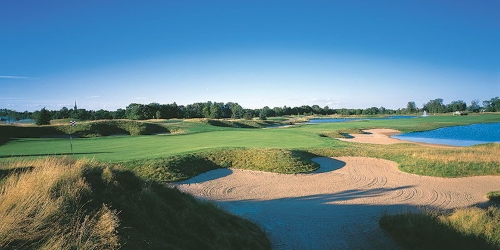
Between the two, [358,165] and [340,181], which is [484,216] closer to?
[340,181]

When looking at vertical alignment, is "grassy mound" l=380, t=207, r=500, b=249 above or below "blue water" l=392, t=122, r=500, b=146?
above

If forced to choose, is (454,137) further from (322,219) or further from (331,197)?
(322,219)

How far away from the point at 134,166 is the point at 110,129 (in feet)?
121

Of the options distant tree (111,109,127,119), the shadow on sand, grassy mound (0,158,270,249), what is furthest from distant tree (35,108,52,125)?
grassy mound (0,158,270,249)

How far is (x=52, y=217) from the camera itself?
479 cm

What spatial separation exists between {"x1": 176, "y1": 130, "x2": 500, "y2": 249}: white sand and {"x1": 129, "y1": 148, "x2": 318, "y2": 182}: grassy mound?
2.48 feet

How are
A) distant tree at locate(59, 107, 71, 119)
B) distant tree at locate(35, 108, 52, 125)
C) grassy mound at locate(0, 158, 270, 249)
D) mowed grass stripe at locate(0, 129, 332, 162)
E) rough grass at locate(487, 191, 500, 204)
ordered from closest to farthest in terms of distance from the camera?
1. grassy mound at locate(0, 158, 270, 249)
2. rough grass at locate(487, 191, 500, 204)
3. mowed grass stripe at locate(0, 129, 332, 162)
4. distant tree at locate(35, 108, 52, 125)
5. distant tree at locate(59, 107, 71, 119)

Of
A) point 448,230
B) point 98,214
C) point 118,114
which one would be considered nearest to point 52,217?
point 98,214

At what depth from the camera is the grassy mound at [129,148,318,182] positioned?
55.9ft

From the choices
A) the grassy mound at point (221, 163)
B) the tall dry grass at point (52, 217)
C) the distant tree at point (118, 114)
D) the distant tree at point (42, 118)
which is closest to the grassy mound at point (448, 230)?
the tall dry grass at point (52, 217)

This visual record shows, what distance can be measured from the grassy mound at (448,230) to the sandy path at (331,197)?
0.56m

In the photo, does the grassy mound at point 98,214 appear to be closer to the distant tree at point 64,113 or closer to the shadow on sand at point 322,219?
the shadow on sand at point 322,219

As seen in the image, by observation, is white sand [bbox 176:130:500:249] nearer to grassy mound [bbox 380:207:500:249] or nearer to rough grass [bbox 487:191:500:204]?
rough grass [bbox 487:191:500:204]

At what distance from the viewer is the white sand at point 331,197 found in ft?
34.2
